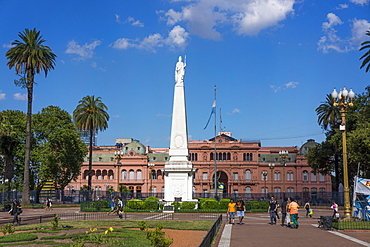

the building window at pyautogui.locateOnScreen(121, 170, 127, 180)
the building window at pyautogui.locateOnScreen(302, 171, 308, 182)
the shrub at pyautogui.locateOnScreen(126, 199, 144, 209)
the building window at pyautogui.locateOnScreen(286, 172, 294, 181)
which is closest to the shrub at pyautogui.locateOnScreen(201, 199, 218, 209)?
the shrub at pyautogui.locateOnScreen(126, 199, 144, 209)

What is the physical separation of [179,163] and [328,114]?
27.4m

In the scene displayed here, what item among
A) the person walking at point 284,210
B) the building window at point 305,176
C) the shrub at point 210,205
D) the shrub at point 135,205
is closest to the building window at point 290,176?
the building window at point 305,176

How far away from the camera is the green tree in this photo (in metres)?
49.1

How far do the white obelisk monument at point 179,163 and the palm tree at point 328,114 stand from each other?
25508mm

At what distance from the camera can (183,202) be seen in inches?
1277

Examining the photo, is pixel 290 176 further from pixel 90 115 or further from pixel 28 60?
pixel 28 60

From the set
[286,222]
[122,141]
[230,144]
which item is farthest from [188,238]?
[122,141]

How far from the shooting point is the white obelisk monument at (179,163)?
3406 cm

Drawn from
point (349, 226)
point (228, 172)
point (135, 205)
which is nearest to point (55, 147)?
point (135, 205)

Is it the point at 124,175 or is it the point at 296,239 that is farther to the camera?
the point at 124,175

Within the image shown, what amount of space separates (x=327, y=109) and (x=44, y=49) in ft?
113

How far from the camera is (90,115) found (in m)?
54.0

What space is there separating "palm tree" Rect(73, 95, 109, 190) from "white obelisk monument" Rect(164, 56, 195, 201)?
71.5 ft

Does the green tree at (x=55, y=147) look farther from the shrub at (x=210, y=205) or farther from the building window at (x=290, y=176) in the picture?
the building window at (x=290, y=176)
